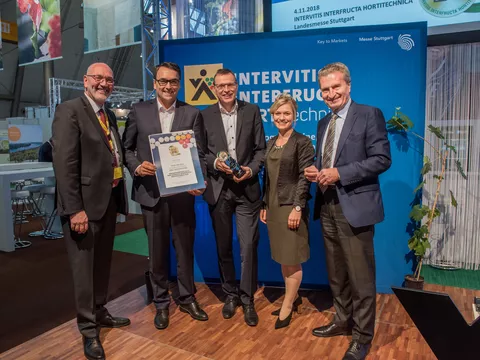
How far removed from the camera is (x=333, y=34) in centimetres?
331

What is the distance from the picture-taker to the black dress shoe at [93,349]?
2.46 meters

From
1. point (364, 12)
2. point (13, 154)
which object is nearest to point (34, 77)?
point (13, 154)

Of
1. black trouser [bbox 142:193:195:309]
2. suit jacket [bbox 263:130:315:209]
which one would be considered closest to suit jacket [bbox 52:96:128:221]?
black trouser [bbox 142:193:195:309]

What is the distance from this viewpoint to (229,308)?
3.06 m

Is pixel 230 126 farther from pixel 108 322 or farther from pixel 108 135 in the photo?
pixel 108 322

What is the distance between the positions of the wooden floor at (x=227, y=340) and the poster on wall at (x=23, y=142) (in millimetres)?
6279

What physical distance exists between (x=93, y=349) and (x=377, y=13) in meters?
3.92

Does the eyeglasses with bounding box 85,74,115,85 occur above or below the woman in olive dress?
above

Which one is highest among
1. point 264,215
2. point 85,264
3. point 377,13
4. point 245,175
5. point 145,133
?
point 377,13

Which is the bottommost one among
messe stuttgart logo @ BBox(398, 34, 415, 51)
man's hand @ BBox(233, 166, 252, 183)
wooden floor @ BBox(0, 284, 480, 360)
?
wooden floor @ BBox(0, 284, 480, 360)

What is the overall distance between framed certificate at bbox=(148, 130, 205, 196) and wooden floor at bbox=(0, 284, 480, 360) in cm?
106

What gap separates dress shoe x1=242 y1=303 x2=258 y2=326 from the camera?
114 inches

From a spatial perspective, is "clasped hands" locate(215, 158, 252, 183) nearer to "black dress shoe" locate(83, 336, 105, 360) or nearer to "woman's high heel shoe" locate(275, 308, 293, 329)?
"woman's high heel shoe" locate(275, 308, 293, 329)

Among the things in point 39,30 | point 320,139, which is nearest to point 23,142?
point 39,30
